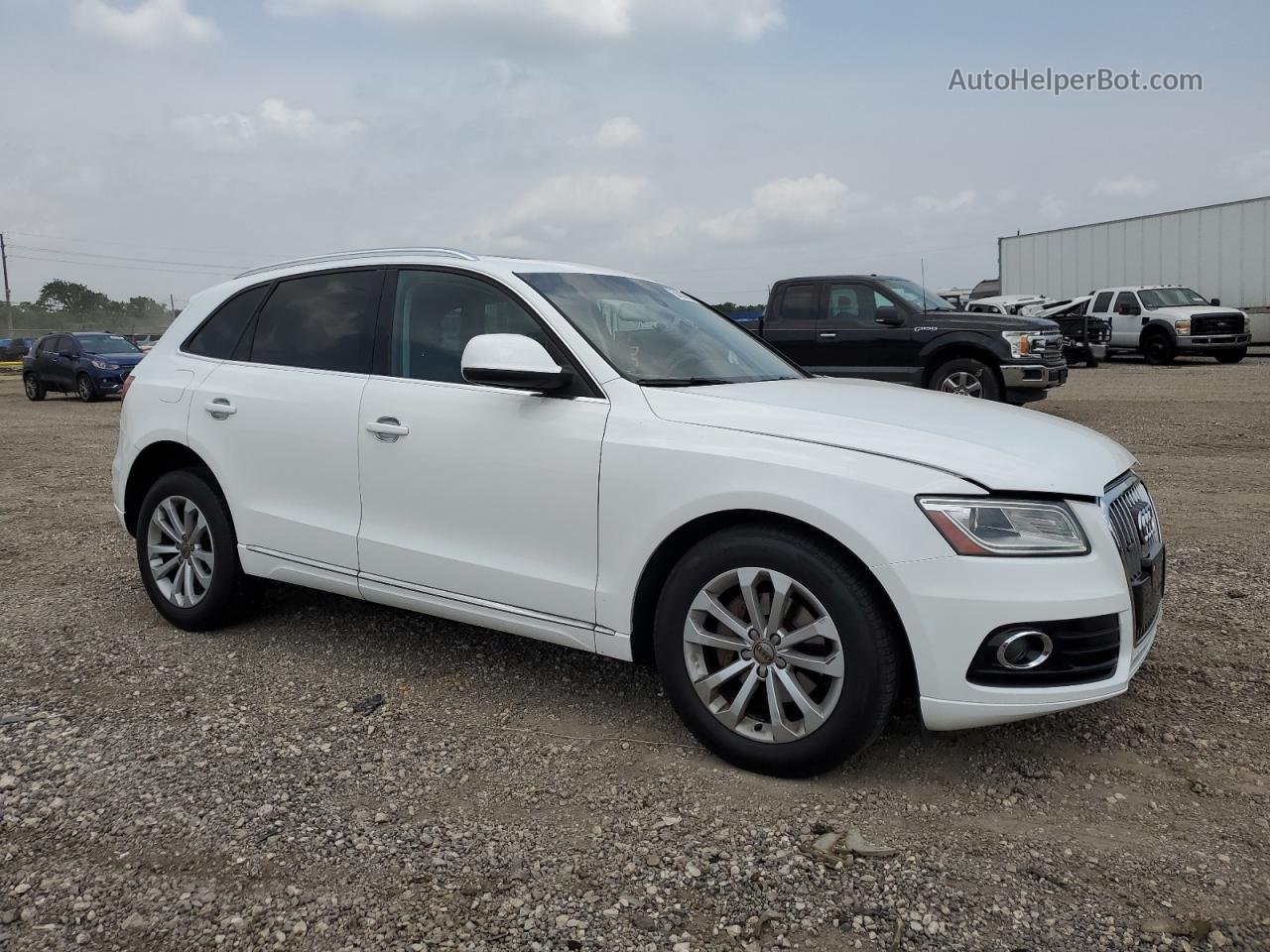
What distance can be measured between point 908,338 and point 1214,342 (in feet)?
45.6

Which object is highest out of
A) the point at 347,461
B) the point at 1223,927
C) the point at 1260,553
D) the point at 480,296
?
the point at 480,296

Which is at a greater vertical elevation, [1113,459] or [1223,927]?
[1113,459]

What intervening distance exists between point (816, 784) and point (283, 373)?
9.00ft

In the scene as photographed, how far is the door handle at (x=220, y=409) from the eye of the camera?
4492 mm

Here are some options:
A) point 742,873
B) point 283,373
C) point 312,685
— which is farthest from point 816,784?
point 283,373

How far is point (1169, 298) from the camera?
24.1 m

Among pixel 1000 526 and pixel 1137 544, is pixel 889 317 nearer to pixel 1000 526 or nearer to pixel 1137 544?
pixel 1137 544

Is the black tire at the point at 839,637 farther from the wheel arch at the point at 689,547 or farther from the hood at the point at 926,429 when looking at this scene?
the hood at the point at 926,429

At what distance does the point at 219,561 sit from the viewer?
181 inches

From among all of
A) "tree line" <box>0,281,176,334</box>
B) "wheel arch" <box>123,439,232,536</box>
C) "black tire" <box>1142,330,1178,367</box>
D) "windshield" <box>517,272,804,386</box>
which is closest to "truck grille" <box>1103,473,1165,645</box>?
"windshield" <box>517,272,804,386</box>

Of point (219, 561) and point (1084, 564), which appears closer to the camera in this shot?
point (1084, 564)

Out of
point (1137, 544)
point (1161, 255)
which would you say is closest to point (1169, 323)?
point (1161, 255)

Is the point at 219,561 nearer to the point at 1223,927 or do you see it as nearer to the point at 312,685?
the point at 312,685

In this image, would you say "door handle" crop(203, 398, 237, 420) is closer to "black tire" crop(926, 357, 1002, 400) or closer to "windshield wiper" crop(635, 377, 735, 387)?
"windshield wiper" crop(635, 377, 735, 387)
